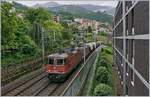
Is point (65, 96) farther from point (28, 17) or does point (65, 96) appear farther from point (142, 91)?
point (28, 17)

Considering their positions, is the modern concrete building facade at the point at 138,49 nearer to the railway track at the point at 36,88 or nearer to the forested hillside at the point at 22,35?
the railway track at the point at 36,88

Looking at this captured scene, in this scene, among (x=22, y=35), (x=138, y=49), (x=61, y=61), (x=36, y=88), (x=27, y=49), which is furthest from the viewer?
(x=22, y=35)

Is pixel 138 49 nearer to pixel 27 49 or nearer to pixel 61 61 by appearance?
pixel 61 61

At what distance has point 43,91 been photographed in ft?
56.3

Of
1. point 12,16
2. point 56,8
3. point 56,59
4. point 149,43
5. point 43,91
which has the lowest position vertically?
point 43,91

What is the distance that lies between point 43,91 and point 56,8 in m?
77.1

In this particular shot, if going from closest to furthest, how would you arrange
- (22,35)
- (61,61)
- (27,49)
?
(61,61), (27,49), (22,35)

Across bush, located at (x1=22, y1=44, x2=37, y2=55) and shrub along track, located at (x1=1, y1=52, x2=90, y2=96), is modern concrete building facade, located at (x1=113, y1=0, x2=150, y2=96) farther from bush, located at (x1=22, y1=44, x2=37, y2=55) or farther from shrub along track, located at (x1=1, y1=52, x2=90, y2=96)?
bush, located at (x1=22, y1=44, x2=37, y2=55)

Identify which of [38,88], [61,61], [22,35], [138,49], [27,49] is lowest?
[38,88]

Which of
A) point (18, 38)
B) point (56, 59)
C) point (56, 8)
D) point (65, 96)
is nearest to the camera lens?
point (65, 96)

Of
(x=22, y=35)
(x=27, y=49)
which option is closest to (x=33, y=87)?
(x=27, y=49)

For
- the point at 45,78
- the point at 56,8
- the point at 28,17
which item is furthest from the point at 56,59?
the point at 56,8

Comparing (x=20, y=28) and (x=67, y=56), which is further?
(x=20, y=28)

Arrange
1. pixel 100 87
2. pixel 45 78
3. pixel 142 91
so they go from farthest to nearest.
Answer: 1. pixel 45 78
2. pixel 100 87
3. pixel 142 91
